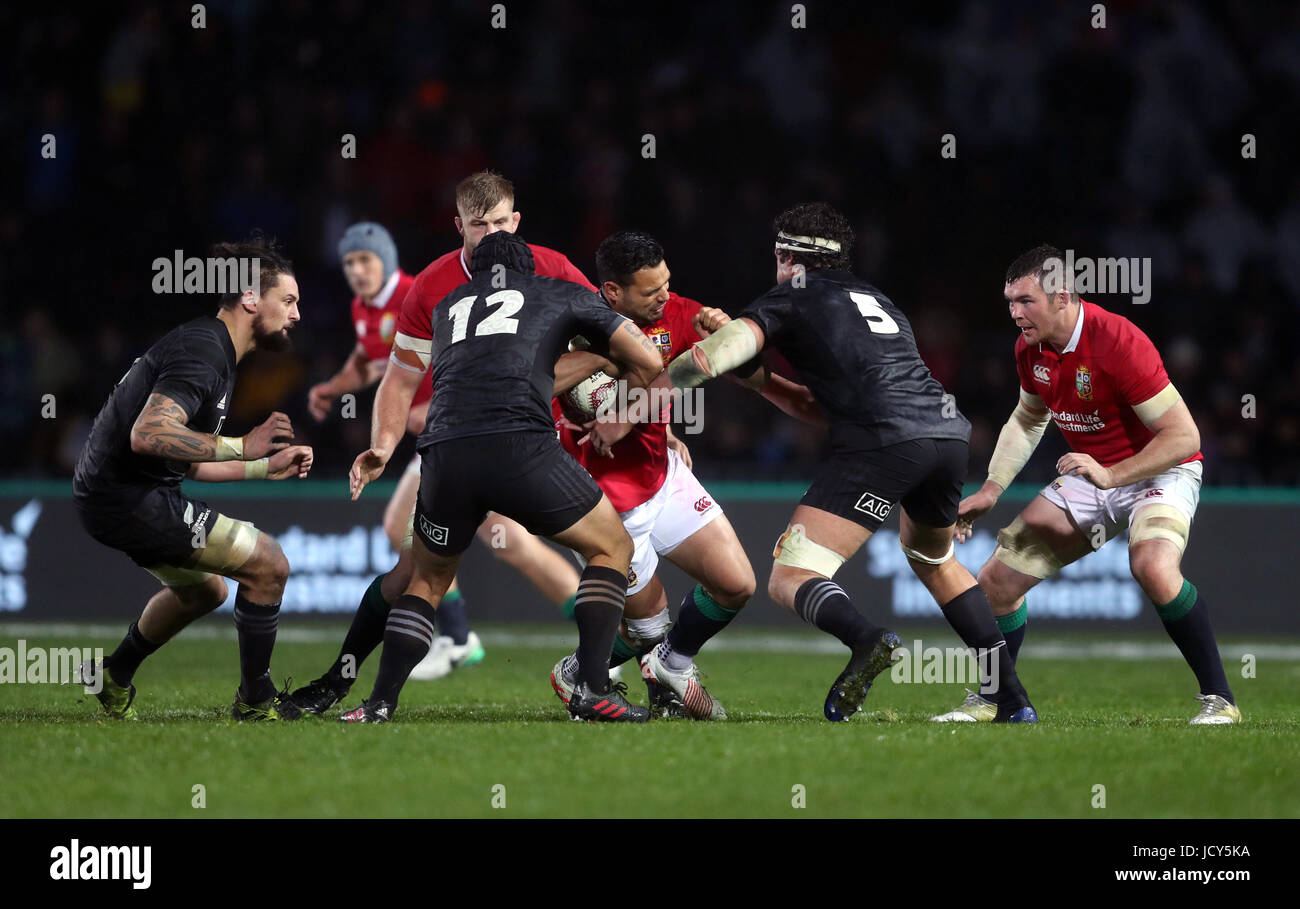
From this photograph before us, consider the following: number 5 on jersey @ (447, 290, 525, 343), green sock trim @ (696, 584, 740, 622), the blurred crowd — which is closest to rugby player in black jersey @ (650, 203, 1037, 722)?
green sock trim @ (696, 584, 740, 622)

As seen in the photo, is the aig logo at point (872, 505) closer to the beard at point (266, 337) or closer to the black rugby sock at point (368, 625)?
the black rugby sock at point (368, 625)

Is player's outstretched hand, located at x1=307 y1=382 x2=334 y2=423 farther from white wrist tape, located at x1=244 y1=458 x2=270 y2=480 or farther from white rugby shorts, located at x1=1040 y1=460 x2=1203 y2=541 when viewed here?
white rugby shorts, located at x1=1040 y1=460 x2=1203 y2=541

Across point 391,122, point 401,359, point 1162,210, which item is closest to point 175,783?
point 401,359

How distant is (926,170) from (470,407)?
1118 centimetres

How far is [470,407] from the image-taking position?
6.26m

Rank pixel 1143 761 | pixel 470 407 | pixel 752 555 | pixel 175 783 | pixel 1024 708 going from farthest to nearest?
1. pixel 752 555
2. pixel 1024 708
3. pixel 470 407
4. pixel 1143 761
5. pixel 175 783

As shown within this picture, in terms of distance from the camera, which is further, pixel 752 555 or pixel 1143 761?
pixel 752 555

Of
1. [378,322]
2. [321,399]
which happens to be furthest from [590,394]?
[378,322]

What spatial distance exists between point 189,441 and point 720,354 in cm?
218

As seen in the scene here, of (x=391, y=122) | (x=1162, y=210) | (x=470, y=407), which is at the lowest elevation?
(x=470, y=407)

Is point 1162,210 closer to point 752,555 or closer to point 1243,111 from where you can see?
point 1243,111

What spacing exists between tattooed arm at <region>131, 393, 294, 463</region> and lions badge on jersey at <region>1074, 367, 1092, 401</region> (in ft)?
11.9

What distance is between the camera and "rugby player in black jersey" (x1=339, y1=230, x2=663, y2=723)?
6215 mm

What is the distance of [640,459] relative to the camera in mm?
7316
